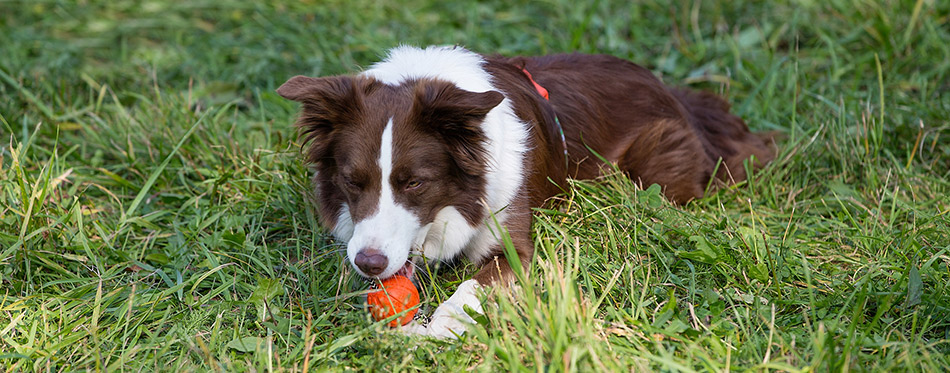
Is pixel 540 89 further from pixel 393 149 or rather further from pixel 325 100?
pixel 325 100

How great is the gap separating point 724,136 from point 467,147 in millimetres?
1945

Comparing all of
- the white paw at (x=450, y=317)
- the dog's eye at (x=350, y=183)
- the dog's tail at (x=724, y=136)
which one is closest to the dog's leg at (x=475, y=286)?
the white paw at (x=450, y=317)

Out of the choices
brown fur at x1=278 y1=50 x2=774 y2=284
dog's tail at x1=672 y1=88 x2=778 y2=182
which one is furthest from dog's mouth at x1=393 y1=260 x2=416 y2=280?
dog's tail at x1=672 y1=88 x2=778 y2=182

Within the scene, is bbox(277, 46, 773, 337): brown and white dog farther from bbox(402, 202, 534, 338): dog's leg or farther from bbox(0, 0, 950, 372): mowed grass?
bbox(0, 0, 950, 372): mowed grass

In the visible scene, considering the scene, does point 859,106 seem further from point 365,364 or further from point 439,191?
point 365,364

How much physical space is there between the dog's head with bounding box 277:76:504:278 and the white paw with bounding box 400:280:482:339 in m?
0.24

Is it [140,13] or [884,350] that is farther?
[140,13]

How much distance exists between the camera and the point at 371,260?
113 inches

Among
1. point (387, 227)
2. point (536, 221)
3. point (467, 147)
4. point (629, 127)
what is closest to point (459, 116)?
point (467, 147)

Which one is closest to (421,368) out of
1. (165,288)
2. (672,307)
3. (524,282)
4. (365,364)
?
(365,364)

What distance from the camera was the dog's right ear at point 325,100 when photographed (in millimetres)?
2969

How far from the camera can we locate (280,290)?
318 centimetres

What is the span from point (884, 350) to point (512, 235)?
1.45 m

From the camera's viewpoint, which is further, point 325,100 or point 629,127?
point 629,127
